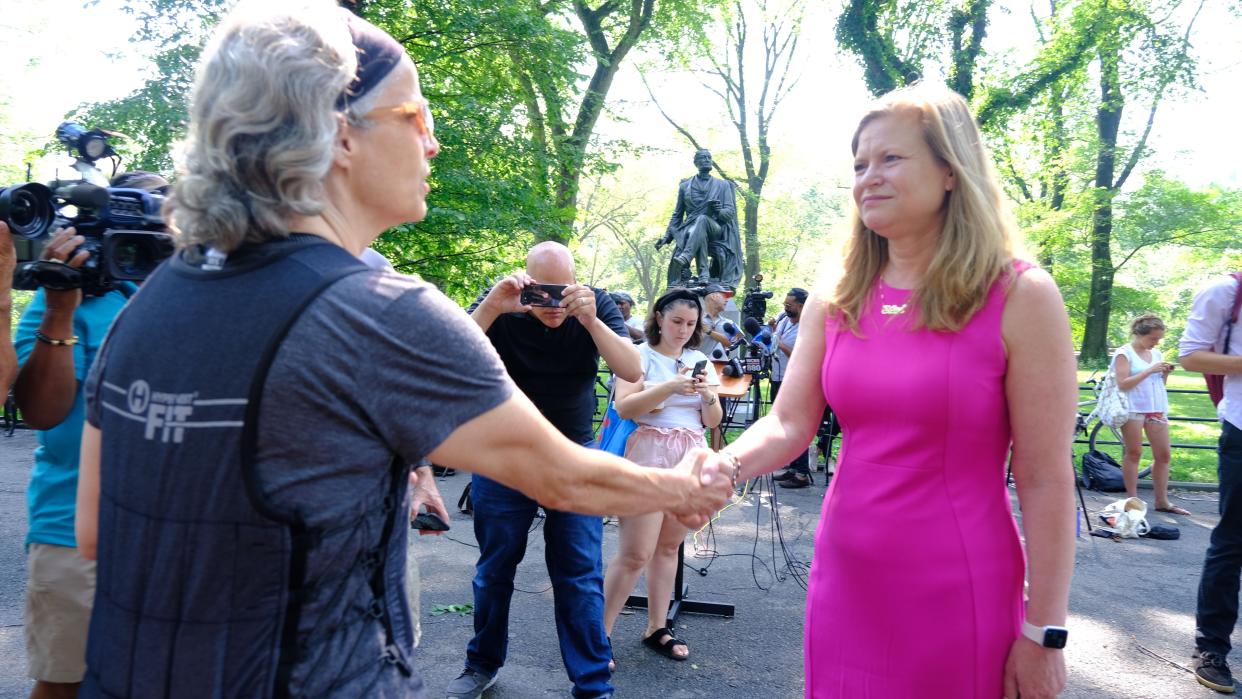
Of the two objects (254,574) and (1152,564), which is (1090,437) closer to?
(1152,564)

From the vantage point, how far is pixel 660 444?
187 inches

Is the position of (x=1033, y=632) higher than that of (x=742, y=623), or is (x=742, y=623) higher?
(x=1033, y=632)

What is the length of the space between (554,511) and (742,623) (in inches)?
76.6

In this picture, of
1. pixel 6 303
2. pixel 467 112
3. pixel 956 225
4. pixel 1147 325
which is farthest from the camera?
pixel 467 112

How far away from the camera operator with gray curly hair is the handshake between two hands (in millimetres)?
765

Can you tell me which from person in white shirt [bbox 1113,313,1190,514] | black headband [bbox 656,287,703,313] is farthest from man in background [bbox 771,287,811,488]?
black headband [bbox 656,287,703,313]

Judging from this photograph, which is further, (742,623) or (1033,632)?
(742,623)

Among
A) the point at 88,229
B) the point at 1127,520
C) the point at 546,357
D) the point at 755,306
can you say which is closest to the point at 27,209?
the point at 88,229

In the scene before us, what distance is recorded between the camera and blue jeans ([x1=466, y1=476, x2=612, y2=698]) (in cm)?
383

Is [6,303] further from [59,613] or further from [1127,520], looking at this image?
[1127,520]

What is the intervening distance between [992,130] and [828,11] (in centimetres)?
956

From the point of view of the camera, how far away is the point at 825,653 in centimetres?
210

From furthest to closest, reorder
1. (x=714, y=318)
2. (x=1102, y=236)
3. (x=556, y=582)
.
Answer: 1. (x=1102, y=236)
2. (x=714, y=318)
3. (x=556, y=582)

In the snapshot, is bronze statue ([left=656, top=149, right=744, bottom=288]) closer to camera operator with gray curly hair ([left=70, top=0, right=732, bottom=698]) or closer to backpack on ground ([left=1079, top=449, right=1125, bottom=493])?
backpack on ground ([left=1079, top=449, right=1125, bottom=493])
